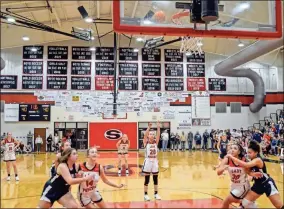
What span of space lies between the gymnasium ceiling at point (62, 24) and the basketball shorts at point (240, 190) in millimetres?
14206

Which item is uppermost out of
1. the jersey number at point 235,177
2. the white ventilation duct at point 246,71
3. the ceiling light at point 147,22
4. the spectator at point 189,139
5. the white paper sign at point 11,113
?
the white ventilation duct at point 246,71

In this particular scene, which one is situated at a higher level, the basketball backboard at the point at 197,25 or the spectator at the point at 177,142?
the basketball backboard at the point at 197,25

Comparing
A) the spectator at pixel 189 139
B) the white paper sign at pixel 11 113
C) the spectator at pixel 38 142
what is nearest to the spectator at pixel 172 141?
the spectator at pixel 189 139

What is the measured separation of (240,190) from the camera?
5.70m

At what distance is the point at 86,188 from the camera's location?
5.71 meters

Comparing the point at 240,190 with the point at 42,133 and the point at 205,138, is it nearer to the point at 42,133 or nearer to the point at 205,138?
the point at 205,138

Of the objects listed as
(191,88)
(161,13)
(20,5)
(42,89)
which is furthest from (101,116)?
(161,13)

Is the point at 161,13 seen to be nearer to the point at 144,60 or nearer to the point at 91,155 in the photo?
the point at 91,155

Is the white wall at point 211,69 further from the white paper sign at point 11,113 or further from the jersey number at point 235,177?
the jersey number at point 235,177

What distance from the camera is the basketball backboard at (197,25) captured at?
5.79 m

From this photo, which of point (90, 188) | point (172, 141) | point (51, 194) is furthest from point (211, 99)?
point (51, 194)

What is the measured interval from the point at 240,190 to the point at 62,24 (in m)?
18.5

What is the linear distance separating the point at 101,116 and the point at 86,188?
19.3m

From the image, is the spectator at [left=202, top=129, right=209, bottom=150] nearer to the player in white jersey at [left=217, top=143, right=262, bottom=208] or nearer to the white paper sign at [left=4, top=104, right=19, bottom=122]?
the white paper sign at [left=4, top=104, right=19, bottom=122]
